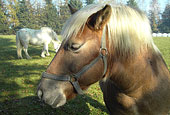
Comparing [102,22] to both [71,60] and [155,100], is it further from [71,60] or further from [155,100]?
[155,100]

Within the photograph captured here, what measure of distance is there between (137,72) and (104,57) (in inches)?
20.4

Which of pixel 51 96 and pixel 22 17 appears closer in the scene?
pixel 51 96

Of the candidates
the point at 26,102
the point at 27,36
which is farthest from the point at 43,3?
the point at 26,102

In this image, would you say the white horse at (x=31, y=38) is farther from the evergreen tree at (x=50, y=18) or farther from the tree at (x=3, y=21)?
the evergreen tree at (x=50, y=18)

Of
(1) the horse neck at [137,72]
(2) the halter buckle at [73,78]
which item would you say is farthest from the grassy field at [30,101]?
(2) the halter buckle at [73,78]

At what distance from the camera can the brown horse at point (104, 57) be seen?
1.45 metres

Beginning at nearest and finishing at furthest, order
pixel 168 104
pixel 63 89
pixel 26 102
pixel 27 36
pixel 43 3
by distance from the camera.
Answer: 1. pixel 63 89
2. pixel 168 104
3. pixel 26 102
4. pixel 27 36
5. pixel 43 3

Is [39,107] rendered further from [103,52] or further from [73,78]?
[103,52]

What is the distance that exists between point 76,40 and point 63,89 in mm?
574

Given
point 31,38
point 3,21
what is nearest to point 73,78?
point 31,38

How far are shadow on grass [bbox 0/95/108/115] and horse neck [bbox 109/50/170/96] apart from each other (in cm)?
259

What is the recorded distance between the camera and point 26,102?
4.39m

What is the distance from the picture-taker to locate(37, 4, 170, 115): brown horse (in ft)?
4.75

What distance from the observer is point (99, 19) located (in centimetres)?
139
